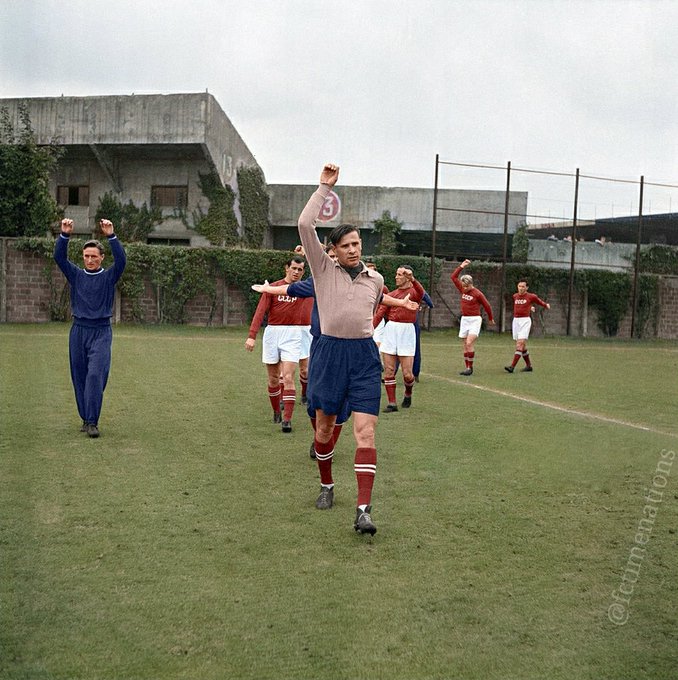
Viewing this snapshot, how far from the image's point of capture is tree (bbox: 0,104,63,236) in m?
31.2

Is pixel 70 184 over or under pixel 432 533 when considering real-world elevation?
over

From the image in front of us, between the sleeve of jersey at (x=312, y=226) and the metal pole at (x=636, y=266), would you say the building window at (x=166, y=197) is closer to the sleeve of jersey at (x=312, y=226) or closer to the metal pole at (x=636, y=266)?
the metal pole at (x=636, y=266)

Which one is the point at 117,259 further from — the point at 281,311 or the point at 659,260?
the point at 659,260

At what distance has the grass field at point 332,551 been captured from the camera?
147 inches

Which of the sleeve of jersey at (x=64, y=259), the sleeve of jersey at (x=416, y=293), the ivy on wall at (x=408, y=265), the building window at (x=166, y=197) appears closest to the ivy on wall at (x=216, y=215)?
the building window at (x=166, y=197)

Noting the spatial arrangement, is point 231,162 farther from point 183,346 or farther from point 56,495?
point 56,495

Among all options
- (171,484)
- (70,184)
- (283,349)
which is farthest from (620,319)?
(171,484)

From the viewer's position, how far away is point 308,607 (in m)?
4.26

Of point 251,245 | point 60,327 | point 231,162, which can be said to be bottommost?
point 60,327

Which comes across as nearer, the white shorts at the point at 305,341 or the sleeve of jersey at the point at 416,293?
the white shorts at the point at 305,341

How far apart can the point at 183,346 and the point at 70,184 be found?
59.4 feet

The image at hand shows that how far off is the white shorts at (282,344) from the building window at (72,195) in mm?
28804

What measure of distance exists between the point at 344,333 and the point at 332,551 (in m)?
1.60

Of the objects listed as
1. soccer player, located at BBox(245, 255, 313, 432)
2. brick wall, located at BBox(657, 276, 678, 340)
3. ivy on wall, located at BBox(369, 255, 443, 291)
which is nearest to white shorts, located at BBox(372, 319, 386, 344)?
soccer player, located at BBox(245, 255, 313, 432)
